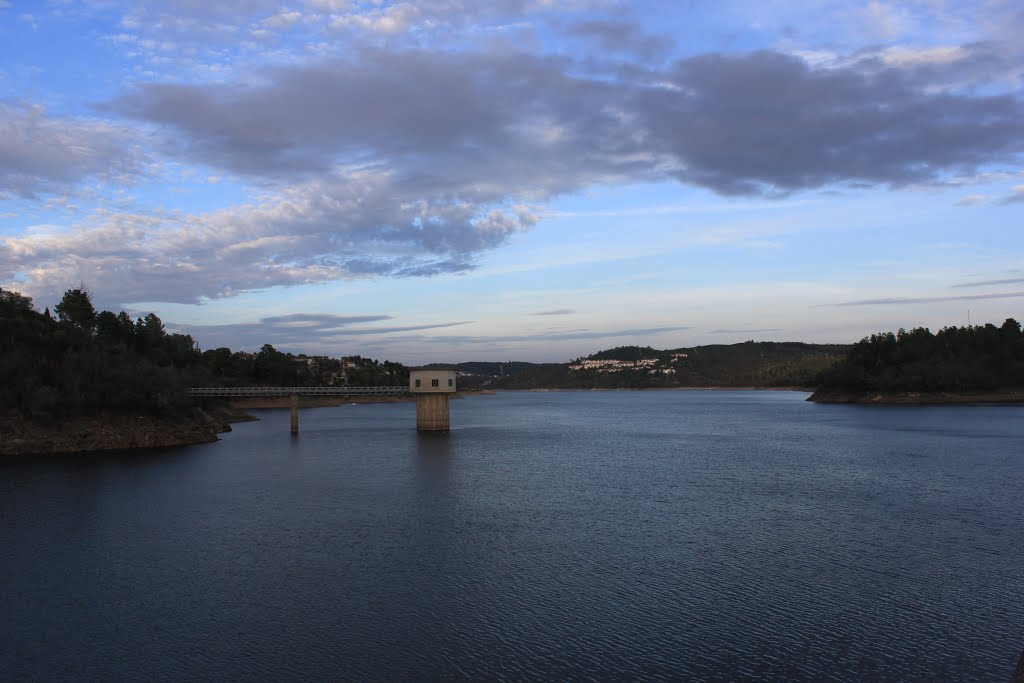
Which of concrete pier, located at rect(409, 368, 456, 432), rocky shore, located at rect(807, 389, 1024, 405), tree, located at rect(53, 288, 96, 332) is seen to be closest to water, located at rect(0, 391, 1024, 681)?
Answer: concrete pier, located at rect(409, 368, 456, 432)

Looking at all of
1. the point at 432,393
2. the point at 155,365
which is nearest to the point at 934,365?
the point at 432,393

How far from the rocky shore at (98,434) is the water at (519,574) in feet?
54.7

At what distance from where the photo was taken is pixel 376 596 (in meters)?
22.3

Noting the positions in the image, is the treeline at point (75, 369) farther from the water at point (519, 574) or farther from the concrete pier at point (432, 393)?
the concrete pier at point (432, 393)

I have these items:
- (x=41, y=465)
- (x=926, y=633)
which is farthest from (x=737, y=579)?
(x=41, y=465)

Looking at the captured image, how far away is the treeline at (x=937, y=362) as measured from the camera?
472 feet

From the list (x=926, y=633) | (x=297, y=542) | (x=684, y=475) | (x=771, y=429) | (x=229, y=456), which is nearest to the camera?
(x=926, y=633)

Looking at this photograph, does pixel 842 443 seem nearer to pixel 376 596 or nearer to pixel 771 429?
pixel 771 429

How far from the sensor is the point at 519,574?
24688 mm

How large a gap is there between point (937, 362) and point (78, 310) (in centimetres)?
16095

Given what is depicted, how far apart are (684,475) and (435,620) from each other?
3156 cm

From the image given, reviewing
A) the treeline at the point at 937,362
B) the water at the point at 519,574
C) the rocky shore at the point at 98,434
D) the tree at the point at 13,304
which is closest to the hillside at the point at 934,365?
the treeline at the point at 937,362

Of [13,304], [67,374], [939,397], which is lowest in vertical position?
[939,397]

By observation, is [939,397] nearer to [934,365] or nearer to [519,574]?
[934,365]
